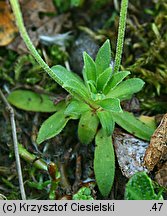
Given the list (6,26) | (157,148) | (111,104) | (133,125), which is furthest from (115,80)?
(6,26)

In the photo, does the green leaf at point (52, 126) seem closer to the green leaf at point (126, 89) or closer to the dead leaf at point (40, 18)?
the green leaf at point (126, 89)

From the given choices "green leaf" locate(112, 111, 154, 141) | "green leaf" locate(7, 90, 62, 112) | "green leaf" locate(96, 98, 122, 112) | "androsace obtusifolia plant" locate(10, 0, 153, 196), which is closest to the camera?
"green leaf" locate(96, 98, 122, 112)

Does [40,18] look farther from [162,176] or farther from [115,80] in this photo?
[162,176]

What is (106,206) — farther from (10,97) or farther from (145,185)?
(10,97)

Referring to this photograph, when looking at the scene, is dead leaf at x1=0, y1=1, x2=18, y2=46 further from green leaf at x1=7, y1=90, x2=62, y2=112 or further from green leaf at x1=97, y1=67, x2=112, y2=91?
green leaf at x1=97, y1=67, x2=112, y2=91

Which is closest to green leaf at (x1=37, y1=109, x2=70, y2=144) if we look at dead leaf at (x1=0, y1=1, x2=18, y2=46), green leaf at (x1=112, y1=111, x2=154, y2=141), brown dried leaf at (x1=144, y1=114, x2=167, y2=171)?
green leaf at (x1=112, y1=111, x2=154, y2=141)

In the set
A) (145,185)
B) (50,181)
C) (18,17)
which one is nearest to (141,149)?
(145,185)

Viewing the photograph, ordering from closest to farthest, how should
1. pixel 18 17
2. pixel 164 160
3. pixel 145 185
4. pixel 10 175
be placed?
pixel 18 17
pixel 145 185
pixel 164 160
pixel 10 175
